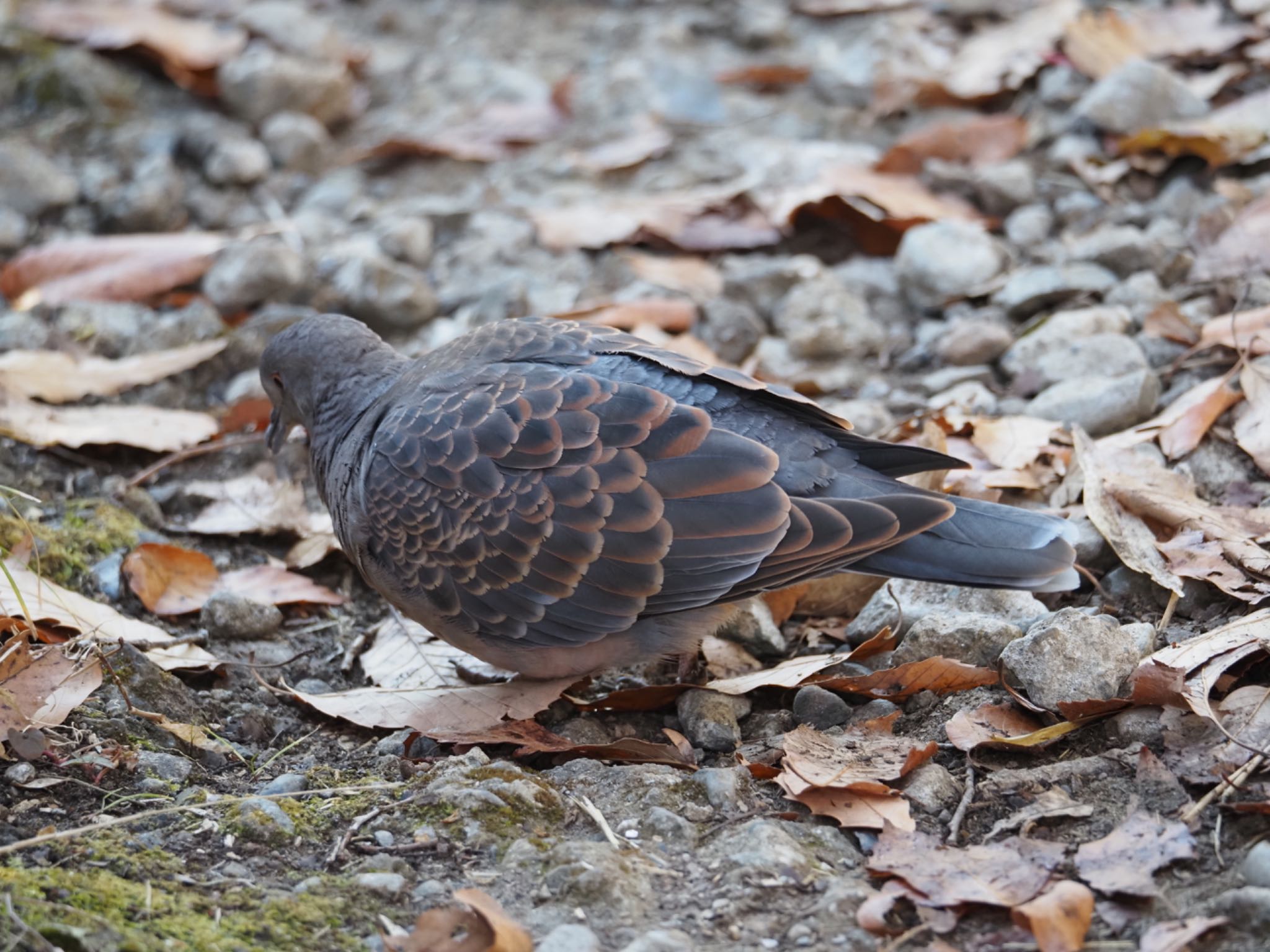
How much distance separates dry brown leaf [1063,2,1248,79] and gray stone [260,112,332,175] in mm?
3500

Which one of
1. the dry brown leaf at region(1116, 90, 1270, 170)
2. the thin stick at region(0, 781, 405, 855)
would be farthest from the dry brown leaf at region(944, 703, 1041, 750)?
the dry brown leaf at region(1116, 90, 1270, 170)

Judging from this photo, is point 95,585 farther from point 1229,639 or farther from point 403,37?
point 403,37

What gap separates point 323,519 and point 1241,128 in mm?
3792

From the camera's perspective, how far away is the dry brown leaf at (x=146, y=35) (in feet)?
22.3

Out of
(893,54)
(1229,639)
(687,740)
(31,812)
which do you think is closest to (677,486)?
(687,740)

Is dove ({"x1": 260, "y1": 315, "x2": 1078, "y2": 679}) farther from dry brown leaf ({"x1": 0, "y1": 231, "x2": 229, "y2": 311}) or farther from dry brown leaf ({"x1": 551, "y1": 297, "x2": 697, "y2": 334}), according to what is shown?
dry brown leaf ({"x1": 0, "y1": 231, "x2": 229, "y2": 311})

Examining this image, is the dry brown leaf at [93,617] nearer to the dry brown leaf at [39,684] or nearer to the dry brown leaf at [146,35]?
the dry brown leaf at [39,684]

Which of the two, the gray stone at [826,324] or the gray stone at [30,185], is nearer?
the gray stone at [826,324]

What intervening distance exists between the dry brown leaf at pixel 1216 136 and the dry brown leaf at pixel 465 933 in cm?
431

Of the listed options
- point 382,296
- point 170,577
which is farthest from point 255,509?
point 382,296

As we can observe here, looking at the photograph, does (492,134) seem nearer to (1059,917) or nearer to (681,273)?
(681,273)

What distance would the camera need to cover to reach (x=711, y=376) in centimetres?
361

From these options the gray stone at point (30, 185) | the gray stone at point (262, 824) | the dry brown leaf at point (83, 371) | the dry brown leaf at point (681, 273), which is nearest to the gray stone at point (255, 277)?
the dry brown leaf at point (83, 371)

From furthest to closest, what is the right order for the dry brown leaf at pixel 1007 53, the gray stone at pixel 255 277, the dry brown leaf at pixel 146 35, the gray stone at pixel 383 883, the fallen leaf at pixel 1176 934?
the dry brown leaf at pixel 146 35 < the dry brown leaf at pixel 1007 53 < the gray stone at pixel 255 277 < the gray stone at pixel 383 883 < the fallen leaf at pixel 1176 934
